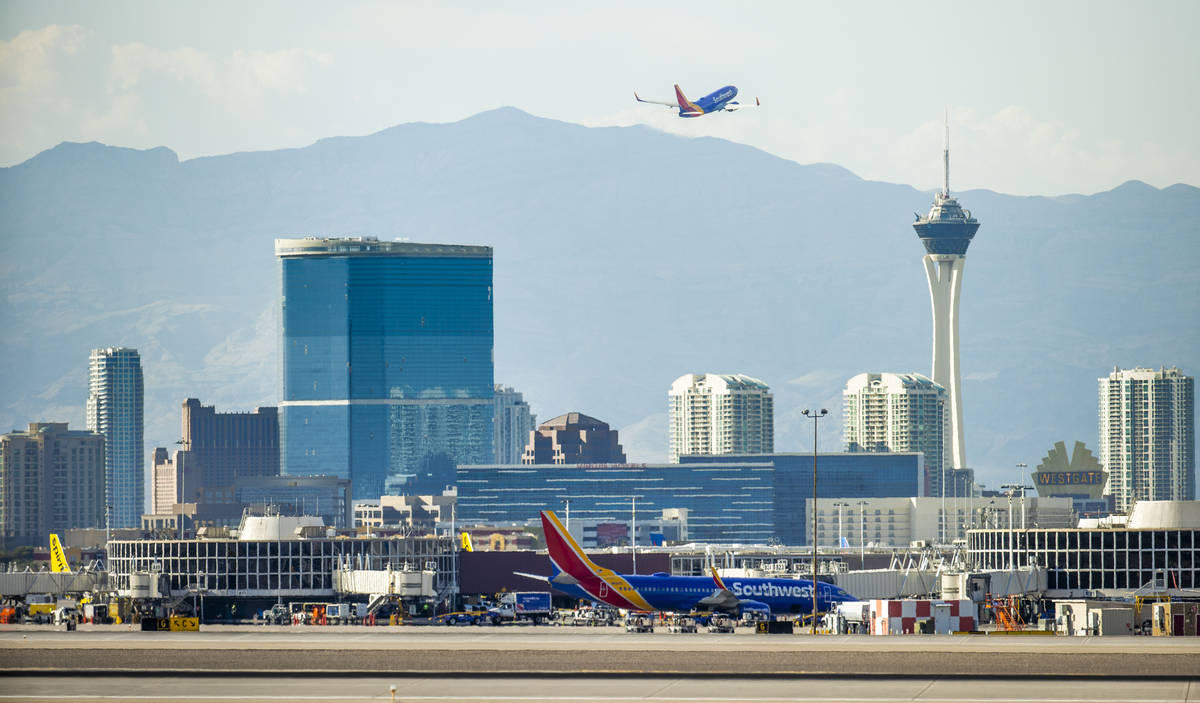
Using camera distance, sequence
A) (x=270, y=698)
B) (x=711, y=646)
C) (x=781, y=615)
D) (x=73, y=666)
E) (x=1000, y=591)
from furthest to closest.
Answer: (x=1000, y=591) < (x=781, y=615) < (x=711, y=646) < (x=73, y=666) < (x=270, y=698)

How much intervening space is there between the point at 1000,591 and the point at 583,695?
376 ft

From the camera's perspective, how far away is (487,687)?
91.9 m

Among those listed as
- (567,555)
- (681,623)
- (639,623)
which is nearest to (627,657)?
(639,623)

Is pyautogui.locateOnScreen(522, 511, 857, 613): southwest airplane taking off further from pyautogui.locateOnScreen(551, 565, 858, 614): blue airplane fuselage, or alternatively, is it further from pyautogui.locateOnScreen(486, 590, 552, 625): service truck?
pyautogui.locateOnScreen(486, 590, 552, 625): service truck

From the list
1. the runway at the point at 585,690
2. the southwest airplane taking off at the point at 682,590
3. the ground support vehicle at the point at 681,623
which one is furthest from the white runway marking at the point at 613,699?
the southwest airplane taking off at the point at 682,590

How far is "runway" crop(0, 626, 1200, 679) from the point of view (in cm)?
9688

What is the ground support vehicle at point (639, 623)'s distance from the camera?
153938 mm

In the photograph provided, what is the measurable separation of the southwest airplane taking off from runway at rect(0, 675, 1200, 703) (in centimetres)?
7936

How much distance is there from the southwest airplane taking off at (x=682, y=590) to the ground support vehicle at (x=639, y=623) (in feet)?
6.88

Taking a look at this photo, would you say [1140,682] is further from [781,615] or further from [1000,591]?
[1000,591]

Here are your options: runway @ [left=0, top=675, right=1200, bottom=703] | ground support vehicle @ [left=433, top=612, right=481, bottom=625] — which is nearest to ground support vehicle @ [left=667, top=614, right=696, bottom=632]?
ground support vehicle @ [left=433, top=612, right=481, bottom=625]

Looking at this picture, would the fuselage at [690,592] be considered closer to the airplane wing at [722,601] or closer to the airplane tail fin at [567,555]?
the airplane wing at [722,601]

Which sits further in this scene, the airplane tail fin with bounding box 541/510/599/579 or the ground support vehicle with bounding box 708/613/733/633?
the airplane tail fin with bounding box 541/510/599/579

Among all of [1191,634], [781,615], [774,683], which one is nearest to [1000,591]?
[781,615]
